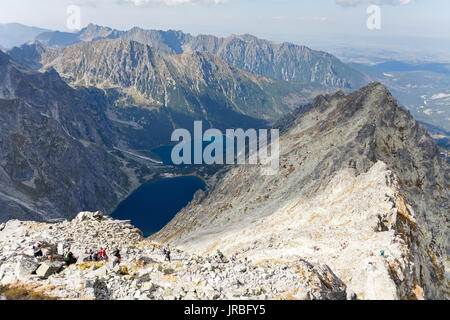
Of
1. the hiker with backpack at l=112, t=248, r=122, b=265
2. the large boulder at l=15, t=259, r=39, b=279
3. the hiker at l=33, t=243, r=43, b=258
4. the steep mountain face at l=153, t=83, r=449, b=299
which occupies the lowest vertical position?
the steep mountain face at l=153, t=83, r=449, b=299

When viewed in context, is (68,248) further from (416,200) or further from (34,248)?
(416,200)

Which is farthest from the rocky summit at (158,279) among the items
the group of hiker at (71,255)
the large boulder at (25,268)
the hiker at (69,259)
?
the hiker at (69,259)

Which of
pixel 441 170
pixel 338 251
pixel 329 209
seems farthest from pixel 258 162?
pixel 338 251

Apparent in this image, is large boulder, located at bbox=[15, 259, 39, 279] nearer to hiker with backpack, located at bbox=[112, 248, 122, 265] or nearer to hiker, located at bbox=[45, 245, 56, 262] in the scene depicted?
hiker, located at bbox=[45, 245, 56, 262]

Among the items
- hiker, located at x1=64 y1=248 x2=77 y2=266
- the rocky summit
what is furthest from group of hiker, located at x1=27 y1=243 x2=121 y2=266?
the rocky summit

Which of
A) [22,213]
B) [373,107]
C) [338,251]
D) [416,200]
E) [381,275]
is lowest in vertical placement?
[22,213]

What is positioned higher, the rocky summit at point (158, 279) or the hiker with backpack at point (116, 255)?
the rocky summit at point (158, 279)

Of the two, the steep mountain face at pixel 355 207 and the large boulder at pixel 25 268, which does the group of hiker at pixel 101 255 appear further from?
the steep mountain face at pixel 355 207

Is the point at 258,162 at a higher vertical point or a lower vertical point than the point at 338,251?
lower
